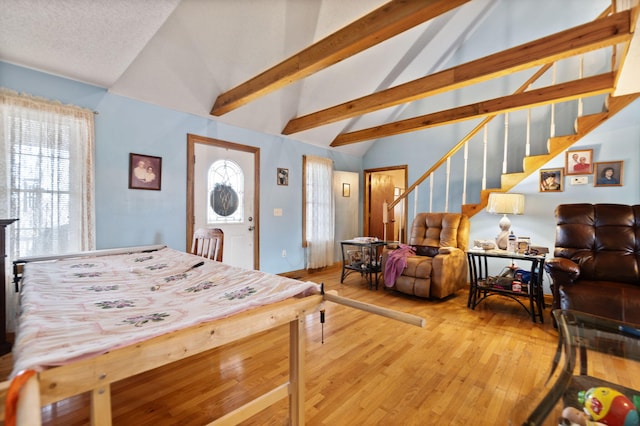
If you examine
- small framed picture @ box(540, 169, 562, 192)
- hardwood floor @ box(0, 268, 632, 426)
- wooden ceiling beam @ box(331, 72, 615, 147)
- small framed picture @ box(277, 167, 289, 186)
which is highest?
wooden ceiling beam @ box(331, 72, 615, 147)

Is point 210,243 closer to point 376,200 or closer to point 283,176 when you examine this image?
point 283,176

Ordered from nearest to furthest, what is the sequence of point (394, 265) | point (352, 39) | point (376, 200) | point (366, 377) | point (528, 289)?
point (366, 377)
point (352, 39)
point (528, 289)
point (394, 265)
point (376, 200)

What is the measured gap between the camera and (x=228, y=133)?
3.87 meters

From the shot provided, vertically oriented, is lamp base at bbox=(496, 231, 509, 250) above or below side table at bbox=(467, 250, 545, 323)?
above

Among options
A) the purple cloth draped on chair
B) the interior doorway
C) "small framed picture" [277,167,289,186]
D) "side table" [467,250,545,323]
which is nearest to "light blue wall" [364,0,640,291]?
the interior doorway

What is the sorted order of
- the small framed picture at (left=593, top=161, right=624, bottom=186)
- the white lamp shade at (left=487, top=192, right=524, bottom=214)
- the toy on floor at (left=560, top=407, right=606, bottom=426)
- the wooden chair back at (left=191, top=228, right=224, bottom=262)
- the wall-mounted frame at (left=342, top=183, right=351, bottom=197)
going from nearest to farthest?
the toy on floor at (left=560, top=407, right=606, bottom=426) < the wooden chair back at (left=191, top=228, right=224, bottom=262) < the small framed picture at (left=593, top=161, right=624, bottom=186) < the white lamp shade at (left=487, top=192, right=524, bottom=214) < the wall-mounted frame at (left=342, top=183, right=351, bottom=197)

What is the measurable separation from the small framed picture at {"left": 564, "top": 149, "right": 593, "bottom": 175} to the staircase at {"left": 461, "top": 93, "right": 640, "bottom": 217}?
124 mm

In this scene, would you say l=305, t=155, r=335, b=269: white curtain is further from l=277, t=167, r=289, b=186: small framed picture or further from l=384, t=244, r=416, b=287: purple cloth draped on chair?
l=384, t=244, r=416, b=287: purple cloth draped on chair

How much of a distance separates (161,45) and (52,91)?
105 centimetres

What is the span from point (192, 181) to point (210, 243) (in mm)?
1412

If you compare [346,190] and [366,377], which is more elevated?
[346,190]

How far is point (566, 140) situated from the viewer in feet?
10.9

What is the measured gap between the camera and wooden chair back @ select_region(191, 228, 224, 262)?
231 cm

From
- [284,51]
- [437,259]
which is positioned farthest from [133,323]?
[437,259]
